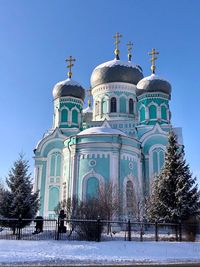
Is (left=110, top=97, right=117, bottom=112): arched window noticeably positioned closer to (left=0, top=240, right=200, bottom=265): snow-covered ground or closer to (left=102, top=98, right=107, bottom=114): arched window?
(left=102, top=98, right=107, bottom=114): arched window

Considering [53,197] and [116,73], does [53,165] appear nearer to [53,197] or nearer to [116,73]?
[53,197]

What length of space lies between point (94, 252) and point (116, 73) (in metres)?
21.9

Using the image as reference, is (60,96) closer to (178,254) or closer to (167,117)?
(167,117)

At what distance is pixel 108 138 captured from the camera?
2272 centimetres

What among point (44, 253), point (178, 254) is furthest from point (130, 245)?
point (44, 253)

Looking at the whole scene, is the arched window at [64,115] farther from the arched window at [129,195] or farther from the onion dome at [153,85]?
the arched window at [129,195]

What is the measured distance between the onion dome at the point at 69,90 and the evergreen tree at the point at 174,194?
1560 centimetres

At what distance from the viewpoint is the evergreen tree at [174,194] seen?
1502cm

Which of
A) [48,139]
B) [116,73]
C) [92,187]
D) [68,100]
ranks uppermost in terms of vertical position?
[116,73]

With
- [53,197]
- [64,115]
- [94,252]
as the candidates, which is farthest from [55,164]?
[94,252]

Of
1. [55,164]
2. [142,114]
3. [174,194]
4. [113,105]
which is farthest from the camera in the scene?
[113,105]

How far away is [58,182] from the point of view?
26.2 m

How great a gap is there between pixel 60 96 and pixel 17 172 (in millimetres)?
15066

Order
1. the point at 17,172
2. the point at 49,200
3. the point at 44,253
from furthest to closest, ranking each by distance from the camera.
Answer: the point at 49,200 → the point at 17,172 → the point at 44,253
